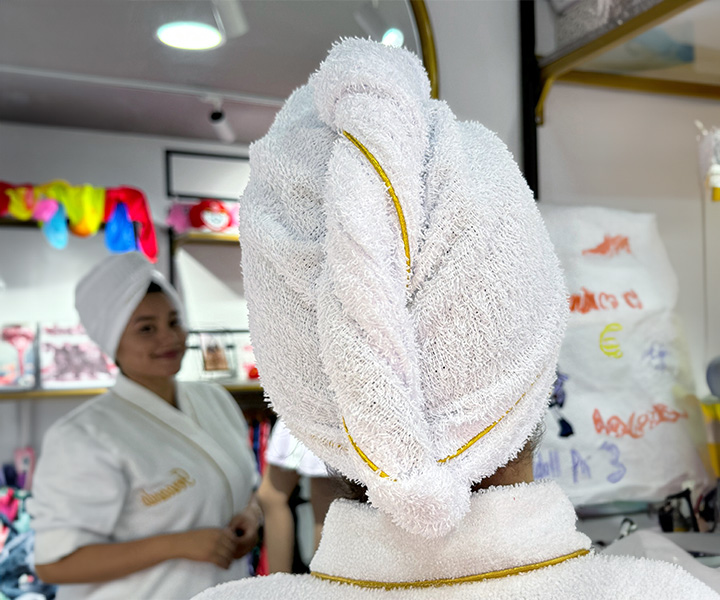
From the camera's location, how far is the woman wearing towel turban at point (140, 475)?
1.20m

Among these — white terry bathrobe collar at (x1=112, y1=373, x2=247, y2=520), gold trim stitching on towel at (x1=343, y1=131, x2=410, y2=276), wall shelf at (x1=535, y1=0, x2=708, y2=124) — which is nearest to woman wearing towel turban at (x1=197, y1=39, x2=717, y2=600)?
gold trim stitching on towel at (x1=343, y1=131, x2=410, y2=276)

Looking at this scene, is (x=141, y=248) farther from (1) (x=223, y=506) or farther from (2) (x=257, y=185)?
(2) (x=257, y=185)

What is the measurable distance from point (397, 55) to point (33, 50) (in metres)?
1.16

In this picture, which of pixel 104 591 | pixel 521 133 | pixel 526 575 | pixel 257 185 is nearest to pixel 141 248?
pixel 104 591

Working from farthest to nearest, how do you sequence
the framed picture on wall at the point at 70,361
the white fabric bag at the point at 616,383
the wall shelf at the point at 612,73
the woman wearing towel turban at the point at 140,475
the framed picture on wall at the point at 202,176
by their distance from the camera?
1. the framed picture on wall at the point at 70,361
2. the framed picture on wall at the point at 202,176
3. the woman wearing towel turban at the point at 140,475
4. the white fabric bag at the point at 616,383
5. the wall shelf at the point at 612,73

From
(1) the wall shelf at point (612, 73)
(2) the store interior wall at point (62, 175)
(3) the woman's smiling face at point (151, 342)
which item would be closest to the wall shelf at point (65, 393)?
(2) the store interior wall at point (62, 175)

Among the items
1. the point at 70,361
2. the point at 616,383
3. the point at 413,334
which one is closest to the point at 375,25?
the point at 616,383

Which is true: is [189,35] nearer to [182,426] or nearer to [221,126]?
[221,126]

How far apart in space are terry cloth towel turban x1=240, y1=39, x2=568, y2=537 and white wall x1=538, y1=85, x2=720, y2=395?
2.62ft

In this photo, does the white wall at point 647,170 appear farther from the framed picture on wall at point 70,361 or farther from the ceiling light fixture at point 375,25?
the framed picture on wall at point 70,361

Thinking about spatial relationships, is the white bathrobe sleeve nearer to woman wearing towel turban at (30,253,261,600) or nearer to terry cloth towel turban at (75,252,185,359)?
woman wearing towel turban at (30,253,261,600)

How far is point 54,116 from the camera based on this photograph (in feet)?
5.76

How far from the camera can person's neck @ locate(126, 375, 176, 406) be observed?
1454 mm

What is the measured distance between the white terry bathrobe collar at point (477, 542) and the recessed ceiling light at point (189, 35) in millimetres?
1027
